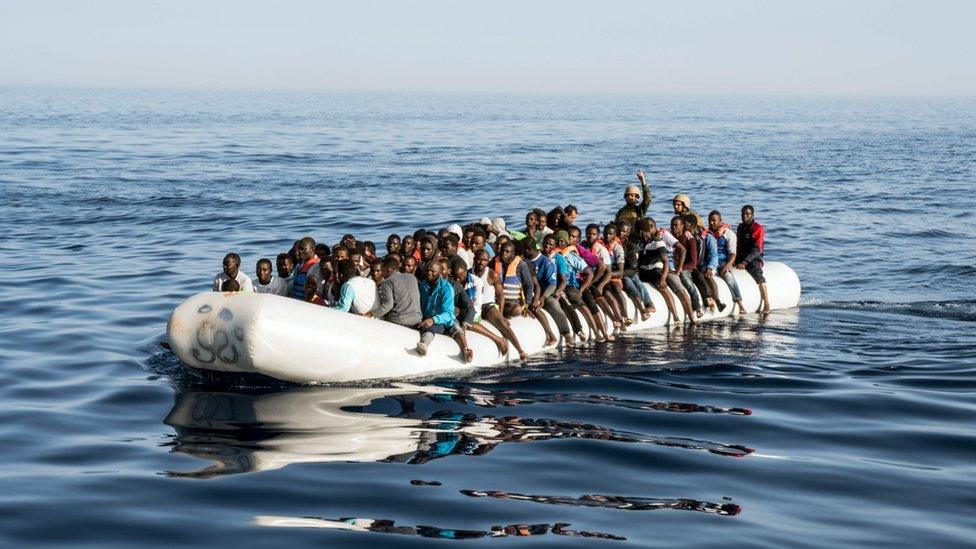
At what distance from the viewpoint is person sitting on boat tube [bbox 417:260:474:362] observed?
45.1 ft

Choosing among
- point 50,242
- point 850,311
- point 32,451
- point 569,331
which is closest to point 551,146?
point 50,242

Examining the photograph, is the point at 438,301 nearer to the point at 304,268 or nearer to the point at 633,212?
the point at 304,268

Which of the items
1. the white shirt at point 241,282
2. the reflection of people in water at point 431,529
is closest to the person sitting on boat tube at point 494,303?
the white shirt at point 241,282

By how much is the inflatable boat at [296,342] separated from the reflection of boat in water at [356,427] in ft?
1.00

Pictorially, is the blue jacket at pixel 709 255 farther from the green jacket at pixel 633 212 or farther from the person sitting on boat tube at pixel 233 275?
the person sitting on boat tube at pixel 233 275

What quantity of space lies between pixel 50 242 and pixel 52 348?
1260 centimetres

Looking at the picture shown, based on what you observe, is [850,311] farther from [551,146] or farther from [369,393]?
[551,146]

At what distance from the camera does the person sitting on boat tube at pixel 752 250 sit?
59.8 feet

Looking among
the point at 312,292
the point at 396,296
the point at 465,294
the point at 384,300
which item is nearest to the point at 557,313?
the point at 465,294

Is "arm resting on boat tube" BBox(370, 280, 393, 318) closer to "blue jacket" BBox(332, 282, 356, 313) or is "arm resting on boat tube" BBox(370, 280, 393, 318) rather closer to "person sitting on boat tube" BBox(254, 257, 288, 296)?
"blue jacket" BBox(332, 282, 356, 313)

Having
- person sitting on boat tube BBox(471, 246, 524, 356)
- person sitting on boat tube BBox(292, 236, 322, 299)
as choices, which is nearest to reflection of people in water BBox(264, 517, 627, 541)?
person sitting on boat tube BBox(292, 236, 322, 299)

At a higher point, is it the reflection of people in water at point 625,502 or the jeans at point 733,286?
the jeans at point 733,286

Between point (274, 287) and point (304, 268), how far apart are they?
44 cm

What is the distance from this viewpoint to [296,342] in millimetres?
12828
